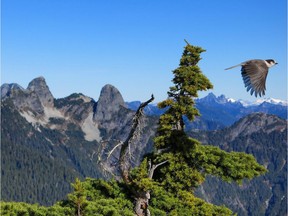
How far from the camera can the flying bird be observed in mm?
11883

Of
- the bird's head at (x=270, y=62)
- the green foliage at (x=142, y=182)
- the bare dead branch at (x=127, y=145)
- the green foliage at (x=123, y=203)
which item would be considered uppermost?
the bird's head at (x=270, y=62)

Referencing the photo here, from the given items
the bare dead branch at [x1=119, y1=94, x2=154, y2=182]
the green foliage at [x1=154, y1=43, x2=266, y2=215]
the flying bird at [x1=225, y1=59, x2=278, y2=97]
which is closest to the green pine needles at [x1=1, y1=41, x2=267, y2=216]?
the green foliage at [x1=154, y1=43, x2=266, y2=215]

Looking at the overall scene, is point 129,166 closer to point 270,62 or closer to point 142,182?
point 142,182

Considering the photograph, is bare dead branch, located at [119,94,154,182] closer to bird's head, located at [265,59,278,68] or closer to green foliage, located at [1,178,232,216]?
green foliage, located at [1,178,232,216]

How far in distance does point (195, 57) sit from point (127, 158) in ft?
36.1

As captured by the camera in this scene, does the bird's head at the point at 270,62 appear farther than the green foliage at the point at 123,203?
No

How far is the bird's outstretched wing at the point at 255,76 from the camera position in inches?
468

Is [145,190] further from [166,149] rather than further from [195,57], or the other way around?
[195,57]

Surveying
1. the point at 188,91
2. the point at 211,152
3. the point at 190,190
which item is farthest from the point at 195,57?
the point at 190,190

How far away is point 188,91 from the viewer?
33031 mm

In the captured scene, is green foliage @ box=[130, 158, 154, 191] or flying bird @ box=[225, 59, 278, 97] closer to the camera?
flying bird @ box=[225, 59, 278, 97]

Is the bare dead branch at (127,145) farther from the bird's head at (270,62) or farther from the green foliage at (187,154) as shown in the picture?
the bird's head at (270,62)

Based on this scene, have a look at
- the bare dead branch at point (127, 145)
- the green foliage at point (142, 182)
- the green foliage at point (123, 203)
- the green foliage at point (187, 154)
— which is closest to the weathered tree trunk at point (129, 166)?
the bare dead branch at point (127, 145)

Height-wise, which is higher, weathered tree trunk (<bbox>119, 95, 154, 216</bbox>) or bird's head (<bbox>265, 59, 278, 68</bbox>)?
bird's head (<bbox>265, 59, 278, 68</bbox>)
